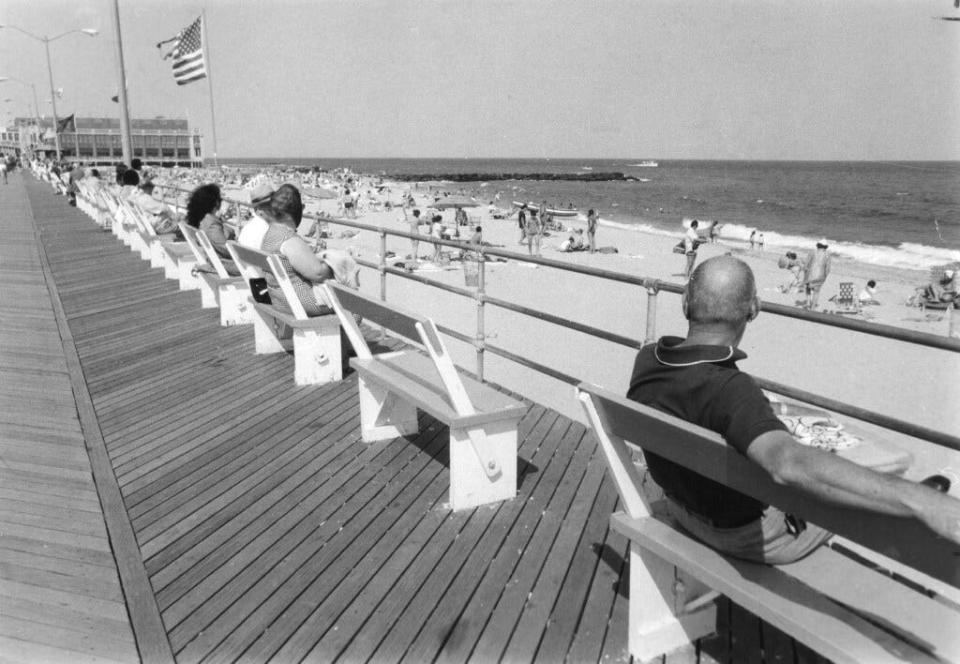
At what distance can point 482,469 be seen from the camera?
131 inches

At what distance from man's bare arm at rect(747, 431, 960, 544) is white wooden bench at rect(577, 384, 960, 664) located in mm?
39

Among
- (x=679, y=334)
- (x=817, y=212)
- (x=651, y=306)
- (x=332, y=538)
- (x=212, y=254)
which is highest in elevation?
(x=651, y=306)

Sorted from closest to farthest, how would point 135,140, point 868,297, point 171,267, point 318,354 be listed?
point 318,354
point 171,267
point 868,297
point 135,140

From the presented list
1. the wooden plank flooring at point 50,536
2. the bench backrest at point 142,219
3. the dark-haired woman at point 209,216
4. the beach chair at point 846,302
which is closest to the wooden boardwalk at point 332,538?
the wooden plank flooring at point 50,536

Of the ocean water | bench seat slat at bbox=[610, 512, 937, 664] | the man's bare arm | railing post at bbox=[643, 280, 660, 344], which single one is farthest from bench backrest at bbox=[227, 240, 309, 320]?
the ocean water

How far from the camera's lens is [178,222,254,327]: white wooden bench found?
6.72m

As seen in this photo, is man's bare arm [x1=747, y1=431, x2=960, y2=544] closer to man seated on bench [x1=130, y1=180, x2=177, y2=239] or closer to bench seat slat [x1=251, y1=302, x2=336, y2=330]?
bench seat slat [x1=251, y1=302, x2=336, y2=330]

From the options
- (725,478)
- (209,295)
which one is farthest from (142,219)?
(725,478)

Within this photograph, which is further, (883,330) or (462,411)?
(462,411)

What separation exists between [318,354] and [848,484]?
4004mm

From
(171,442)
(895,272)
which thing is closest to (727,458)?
(171,442)

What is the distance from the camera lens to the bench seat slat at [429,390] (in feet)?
10.7

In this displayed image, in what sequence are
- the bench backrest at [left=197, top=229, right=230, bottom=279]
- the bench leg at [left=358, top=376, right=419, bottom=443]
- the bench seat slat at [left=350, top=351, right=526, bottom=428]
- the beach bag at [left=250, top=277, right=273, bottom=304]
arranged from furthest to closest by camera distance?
the bench backrest at [left=197, top=229, right=230, bottom=279], the beach bag at [left=250, top=277, right=273, bottom=304], the bench leg at [left=358, top=376, right=419, bottom=443], the bench seat slat at [left=350, top=351, right=526, bottom=428]

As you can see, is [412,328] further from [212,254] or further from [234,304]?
[234,304]
